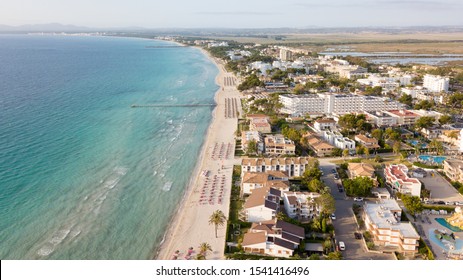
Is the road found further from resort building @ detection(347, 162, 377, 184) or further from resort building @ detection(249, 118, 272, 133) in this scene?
resort building @ detection(249, 118, 272, 133)

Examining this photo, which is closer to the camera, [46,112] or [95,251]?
[95,251]

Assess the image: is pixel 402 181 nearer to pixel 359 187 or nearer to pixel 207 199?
pixel 359 187

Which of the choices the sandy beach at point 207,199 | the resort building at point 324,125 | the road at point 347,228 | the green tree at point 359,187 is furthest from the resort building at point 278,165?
the resort building at point 324,125

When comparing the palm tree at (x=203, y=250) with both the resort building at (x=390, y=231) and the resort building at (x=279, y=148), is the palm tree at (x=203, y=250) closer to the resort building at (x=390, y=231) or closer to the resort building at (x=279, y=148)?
the resort building at (x=390, y=231)

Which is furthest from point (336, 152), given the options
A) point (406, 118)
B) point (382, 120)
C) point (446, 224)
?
point (406, 118)
